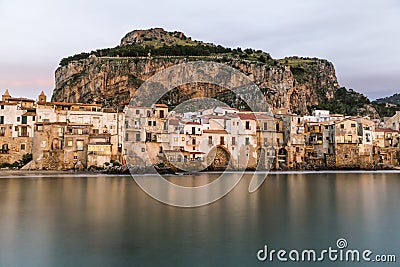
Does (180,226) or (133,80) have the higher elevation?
(133,80)

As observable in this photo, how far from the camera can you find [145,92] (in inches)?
3105

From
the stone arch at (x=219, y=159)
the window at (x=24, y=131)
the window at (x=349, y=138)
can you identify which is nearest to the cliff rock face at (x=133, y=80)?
the window at (x=349, y=138)

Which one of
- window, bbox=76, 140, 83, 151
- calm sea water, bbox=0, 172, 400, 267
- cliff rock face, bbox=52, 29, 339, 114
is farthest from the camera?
cliff rock face, bbox=52, 29, 339, 114

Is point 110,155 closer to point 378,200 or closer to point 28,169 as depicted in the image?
point 28,169

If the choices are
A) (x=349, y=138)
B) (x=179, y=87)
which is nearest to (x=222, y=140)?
(x=349, y=138)
